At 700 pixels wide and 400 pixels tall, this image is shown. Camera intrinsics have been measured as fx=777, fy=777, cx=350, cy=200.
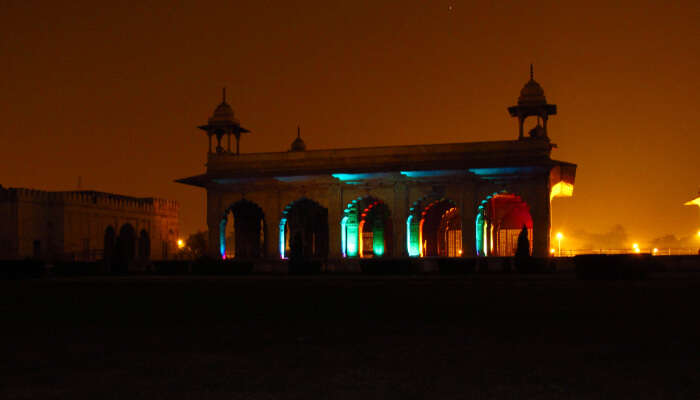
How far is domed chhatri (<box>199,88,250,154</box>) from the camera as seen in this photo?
35.6m

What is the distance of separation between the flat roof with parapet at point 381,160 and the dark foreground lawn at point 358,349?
16981mm

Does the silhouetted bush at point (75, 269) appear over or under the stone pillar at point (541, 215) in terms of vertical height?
under

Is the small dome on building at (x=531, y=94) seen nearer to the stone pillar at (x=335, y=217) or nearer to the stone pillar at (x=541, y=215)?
the stone pillar at (x=541, y=215)

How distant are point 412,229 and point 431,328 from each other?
77.1 feet

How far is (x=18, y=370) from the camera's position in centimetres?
698

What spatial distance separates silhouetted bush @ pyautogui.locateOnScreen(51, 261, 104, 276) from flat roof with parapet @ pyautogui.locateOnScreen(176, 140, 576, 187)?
5.78 meters

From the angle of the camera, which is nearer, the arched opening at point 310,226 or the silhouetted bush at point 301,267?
the silhouetted bush at point 301,267

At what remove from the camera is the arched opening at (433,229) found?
32.7 meters

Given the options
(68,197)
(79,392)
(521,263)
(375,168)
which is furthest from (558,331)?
(68,197)

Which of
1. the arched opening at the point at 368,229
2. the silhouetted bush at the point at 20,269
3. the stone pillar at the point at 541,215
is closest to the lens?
the silhouetted bush at the point at 20,269

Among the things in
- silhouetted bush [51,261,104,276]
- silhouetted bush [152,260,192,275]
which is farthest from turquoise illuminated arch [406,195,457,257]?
silhouetted bush [51,261,104,276]

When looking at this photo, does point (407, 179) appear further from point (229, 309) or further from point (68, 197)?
point (68, 197)

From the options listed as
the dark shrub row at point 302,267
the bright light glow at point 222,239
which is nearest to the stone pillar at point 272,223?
the bright light glow at point 222,239

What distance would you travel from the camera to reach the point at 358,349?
26.2 feet
